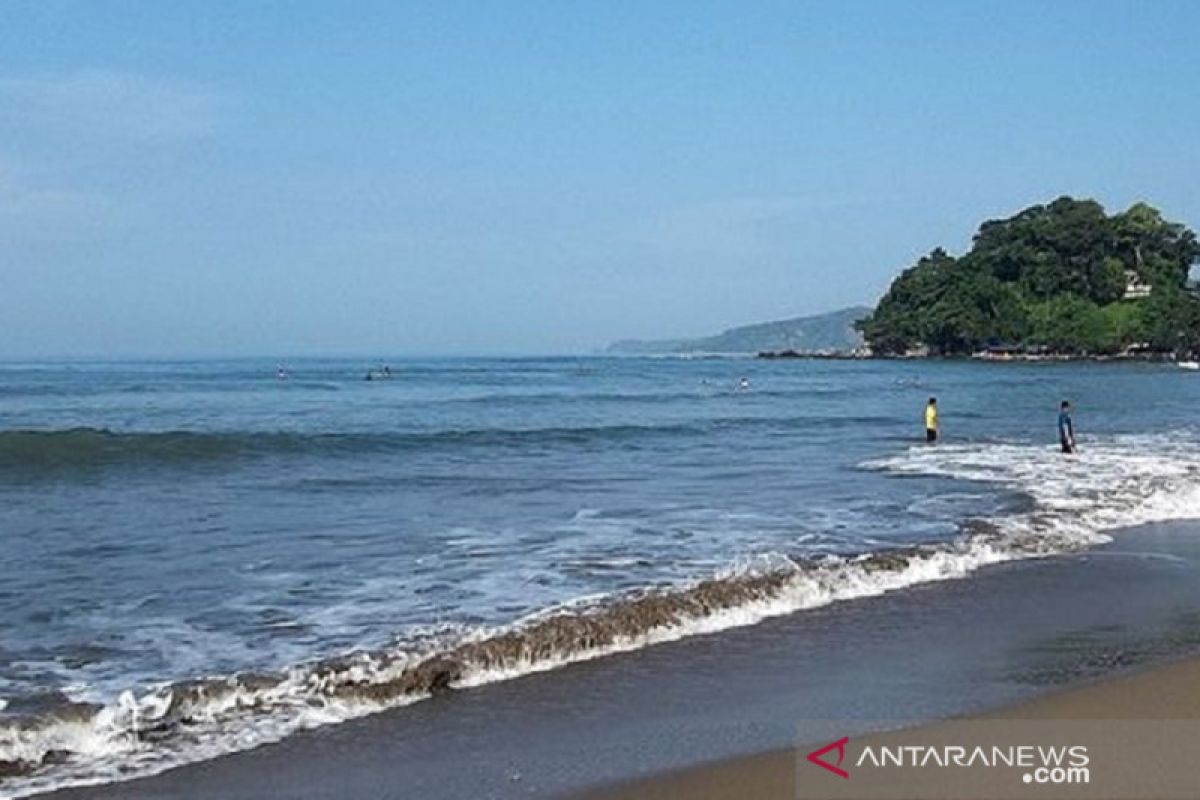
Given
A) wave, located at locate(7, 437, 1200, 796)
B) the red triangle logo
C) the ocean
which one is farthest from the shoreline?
the red triangle logo

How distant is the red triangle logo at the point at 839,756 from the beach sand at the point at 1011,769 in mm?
50

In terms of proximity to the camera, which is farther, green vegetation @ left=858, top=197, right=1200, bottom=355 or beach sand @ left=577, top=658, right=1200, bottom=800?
green vegetation @ left=858, top=197, right=1200, bottom=355

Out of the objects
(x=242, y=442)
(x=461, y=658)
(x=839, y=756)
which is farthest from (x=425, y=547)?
(x=242, y=442)

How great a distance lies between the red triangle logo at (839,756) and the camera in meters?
6.04

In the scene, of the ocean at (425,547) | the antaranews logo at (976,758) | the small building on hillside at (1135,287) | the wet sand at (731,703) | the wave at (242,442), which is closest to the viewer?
the antaranews logo at (976,758)

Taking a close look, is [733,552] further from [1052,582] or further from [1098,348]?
[1098,348]

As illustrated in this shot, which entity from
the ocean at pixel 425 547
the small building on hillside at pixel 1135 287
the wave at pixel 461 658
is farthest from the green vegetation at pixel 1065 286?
the wave at pixel 461 658

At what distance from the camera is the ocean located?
318 inches

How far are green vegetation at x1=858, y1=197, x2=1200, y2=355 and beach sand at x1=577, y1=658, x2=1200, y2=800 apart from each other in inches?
5290

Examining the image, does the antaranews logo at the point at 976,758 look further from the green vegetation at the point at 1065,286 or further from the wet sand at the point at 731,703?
the green vegetation at the point at 1065,286

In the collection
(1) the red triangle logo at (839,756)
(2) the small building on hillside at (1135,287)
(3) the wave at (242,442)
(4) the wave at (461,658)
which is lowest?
(3) the wave at (242,442)

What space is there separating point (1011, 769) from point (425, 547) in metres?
9.47

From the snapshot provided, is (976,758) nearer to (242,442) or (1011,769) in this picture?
(1011,769)

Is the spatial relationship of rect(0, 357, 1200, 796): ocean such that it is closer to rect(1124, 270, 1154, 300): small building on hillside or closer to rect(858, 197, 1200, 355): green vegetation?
rect(858, 197, 1200, 355): green vegetation
